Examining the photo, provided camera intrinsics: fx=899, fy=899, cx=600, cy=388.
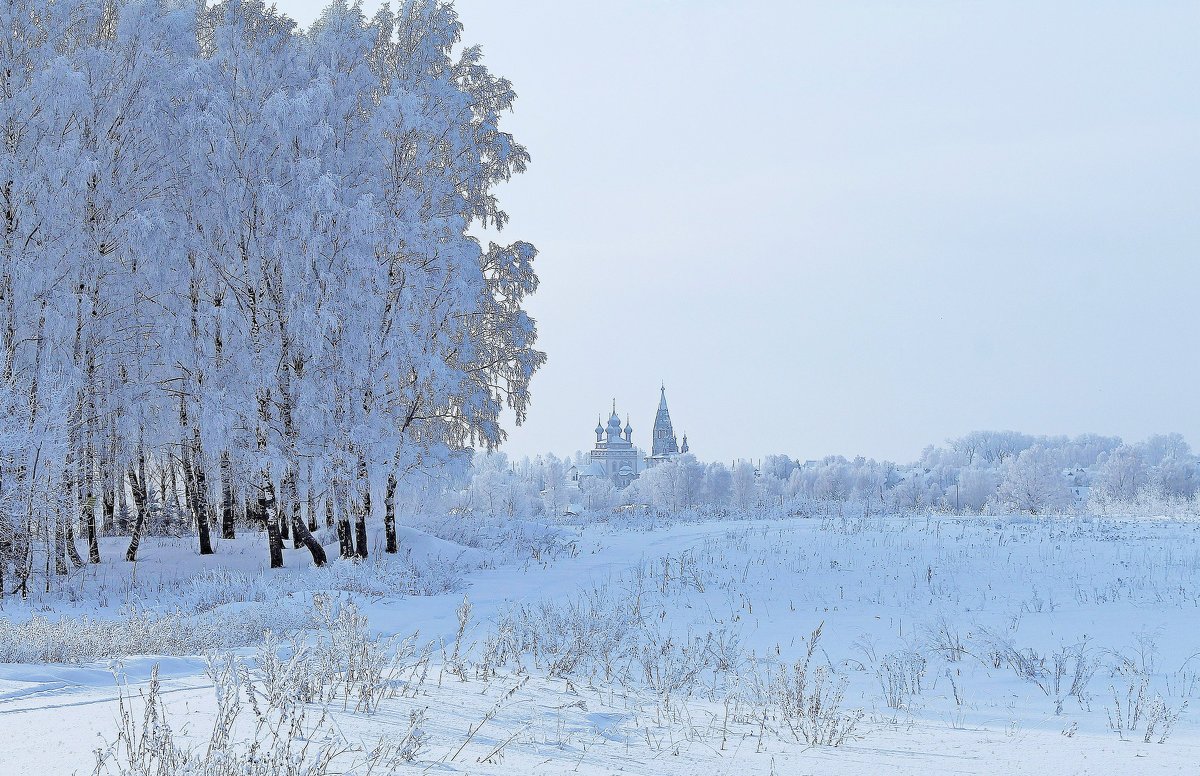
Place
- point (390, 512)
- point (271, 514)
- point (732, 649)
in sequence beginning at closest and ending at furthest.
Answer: point (732, 649)
point (271, 514)
point (390, 512)

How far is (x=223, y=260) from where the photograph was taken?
15.9 m

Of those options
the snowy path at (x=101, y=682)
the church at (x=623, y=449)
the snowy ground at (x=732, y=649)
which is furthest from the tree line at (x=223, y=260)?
the church at (x=623, y=449)

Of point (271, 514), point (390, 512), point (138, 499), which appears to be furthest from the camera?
point (138, 499)

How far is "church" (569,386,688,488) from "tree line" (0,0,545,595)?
132 meters

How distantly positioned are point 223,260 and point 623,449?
148599mm

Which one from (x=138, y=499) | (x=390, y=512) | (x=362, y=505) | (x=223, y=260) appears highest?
(x=223, y=260)

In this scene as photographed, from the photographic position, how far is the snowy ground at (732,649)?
4.28m

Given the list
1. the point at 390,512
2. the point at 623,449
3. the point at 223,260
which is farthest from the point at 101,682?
the point at 623,449

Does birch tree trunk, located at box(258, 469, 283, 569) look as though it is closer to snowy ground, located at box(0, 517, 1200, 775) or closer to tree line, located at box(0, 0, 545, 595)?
tree line, located at box(0, 0, 545, 595)

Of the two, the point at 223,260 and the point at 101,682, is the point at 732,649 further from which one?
the point at 223,260

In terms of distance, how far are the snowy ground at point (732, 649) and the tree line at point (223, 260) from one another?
1890 mm

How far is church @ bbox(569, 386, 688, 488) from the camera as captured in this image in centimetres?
15550

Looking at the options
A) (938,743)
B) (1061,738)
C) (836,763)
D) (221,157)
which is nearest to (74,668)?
(836,763)

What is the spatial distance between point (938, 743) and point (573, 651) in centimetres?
305
